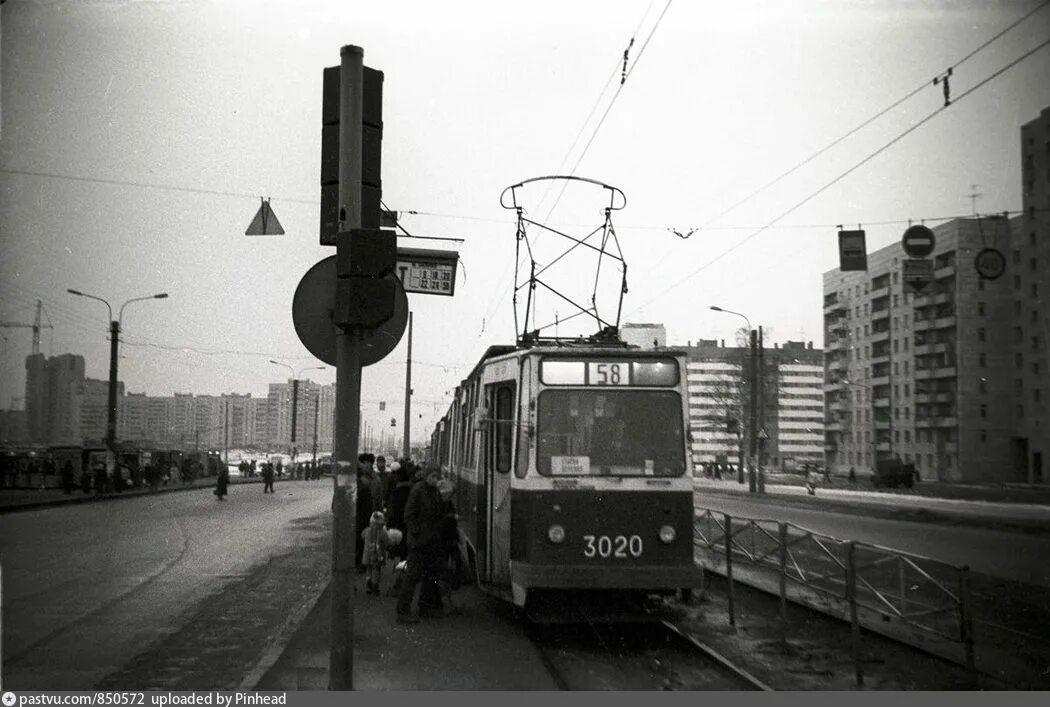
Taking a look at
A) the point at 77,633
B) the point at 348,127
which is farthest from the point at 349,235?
the point at 77,633

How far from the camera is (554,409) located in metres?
9.81

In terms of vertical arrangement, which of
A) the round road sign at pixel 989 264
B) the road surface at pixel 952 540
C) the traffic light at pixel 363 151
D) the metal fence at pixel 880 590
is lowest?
the road surface at pixel 952 540

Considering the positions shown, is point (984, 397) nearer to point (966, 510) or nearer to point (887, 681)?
point (966, 510)

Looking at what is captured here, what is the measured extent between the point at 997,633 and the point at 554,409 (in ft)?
17.2

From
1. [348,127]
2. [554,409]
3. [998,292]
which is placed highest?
[998,292]

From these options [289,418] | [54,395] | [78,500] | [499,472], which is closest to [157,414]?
[289,418]

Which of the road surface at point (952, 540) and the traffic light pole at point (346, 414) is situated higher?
the traffic light pole at point (346, 414)

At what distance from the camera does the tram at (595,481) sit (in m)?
9.50

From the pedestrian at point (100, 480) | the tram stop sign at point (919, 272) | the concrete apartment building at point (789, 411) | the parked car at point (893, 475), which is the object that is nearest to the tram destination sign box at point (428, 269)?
the tram stop sign at point (919, 272)

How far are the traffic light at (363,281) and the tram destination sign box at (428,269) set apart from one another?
31.2 ft

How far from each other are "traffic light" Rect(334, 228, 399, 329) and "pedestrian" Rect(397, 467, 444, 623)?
205 inches

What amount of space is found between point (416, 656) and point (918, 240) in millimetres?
11173

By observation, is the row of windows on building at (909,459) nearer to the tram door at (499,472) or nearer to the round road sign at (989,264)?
the round road sign at (989,264)

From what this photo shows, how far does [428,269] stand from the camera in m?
15.6
